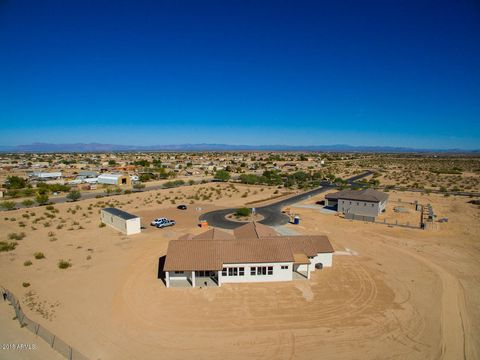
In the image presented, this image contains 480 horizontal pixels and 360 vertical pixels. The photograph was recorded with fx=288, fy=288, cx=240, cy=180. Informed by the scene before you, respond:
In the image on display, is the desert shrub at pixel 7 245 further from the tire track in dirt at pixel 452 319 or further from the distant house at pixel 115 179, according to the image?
the distant house at pixel 115 179

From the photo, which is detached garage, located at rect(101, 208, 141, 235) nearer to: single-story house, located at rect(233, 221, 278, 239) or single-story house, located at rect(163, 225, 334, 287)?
single-story house, located at rect(163, 225, 334, 287)

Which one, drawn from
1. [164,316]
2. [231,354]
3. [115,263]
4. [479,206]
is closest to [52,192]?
[115,263]

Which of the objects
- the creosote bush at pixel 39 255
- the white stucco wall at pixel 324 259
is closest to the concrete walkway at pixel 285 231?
the white stucco wall at pixel 324 259

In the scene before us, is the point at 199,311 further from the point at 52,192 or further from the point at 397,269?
the point at 52,192

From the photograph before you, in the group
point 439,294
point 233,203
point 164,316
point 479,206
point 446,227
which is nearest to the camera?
point 164,316

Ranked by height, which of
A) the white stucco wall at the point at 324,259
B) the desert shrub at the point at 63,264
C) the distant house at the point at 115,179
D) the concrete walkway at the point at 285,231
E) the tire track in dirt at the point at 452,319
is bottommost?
the tire track in dirt at the point at 452,319

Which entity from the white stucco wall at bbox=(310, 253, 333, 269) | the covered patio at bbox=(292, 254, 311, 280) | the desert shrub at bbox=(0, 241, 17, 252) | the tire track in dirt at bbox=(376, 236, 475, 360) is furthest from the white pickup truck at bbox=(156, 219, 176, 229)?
the tire track in dirt at bbox=(376, 236, 475, 360)
